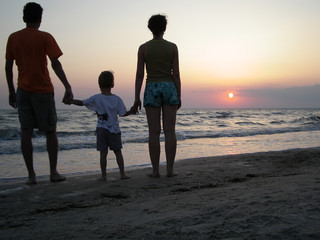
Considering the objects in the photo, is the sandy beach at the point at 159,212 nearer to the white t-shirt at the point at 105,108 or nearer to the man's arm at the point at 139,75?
the white t-shirt at the point at 105,108

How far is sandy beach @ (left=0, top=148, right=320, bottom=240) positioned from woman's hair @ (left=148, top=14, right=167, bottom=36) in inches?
72.7

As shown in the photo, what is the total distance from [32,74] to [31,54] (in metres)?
0.23

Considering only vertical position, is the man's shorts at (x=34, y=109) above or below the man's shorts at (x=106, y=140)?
above

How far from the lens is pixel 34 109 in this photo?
386cm

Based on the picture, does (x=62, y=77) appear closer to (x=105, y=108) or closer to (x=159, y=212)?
(x=105, y=108)

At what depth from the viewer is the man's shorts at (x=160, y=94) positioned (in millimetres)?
4066

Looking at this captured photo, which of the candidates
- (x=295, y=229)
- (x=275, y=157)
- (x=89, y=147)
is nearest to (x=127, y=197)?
(x=295, y=229)

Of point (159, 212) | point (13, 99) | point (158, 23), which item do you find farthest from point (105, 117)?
point (159, 212)

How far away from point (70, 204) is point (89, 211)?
47 cm

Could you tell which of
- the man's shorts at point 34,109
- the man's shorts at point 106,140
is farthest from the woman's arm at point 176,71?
the man's shorts at point 34,109

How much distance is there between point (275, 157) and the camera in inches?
237

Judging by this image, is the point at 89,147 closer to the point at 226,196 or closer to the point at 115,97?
the point at 115,97

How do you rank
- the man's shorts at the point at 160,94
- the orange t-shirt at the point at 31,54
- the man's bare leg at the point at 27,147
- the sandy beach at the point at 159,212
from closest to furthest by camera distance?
the sandy beach at the point at 159,212
the orange t-shirt at the point at 31,54
the man's bare leg at the point at 27,147
the man's shorts at the point at 160,94

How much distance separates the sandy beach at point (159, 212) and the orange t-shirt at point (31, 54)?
3.89 ft
